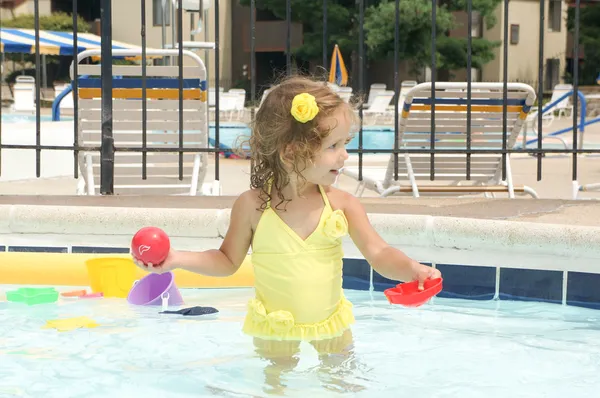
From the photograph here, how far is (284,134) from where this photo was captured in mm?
2684

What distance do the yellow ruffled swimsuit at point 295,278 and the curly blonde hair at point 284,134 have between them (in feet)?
0.30

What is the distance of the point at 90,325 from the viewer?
3578mm

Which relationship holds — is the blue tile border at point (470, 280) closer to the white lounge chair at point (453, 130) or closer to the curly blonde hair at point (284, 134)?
the curly blonde hair at point (284, 134)

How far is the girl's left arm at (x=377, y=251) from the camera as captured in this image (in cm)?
268

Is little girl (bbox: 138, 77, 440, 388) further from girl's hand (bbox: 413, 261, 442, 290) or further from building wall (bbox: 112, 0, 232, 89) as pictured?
building wall (bbox: 112, 0, 232, 89)

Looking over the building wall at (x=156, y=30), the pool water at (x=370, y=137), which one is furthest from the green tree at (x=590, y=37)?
the pool water at (x=370, y=137)

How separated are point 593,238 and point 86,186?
3.72 m

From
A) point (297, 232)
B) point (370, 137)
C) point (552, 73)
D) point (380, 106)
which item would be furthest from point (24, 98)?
point (297, 232)

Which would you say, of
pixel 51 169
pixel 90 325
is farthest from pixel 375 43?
pixel 90 325

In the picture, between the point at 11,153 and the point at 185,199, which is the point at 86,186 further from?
the point at 11,153

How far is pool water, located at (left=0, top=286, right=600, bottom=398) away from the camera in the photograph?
284 cm

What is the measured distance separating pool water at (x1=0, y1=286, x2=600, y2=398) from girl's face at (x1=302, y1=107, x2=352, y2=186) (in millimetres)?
523

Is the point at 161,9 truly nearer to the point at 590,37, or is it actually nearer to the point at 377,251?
the point at 377,251

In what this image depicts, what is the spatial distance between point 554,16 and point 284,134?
35.6 metres
